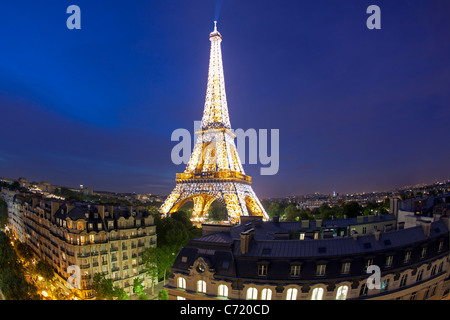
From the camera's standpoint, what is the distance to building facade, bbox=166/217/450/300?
16.0 metres

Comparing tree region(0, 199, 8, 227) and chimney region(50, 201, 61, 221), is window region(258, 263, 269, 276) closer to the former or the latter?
chimney region(50, 201, 61, 221)

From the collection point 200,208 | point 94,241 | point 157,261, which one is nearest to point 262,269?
point 157,261

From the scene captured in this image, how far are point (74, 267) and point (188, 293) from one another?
56.4ft

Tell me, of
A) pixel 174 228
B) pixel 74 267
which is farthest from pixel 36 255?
pixel 174 228

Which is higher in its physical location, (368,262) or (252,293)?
(368,262)

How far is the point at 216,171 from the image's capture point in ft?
187

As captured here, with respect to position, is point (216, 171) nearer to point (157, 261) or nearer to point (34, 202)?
point (157, 261)

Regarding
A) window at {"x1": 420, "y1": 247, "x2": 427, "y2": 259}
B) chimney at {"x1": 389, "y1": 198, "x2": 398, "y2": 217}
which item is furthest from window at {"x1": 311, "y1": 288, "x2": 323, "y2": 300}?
chimney at {"x1": 389, "y1": 198, "x2": 398, "y2": 217}

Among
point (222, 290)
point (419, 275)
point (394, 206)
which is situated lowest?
point (419, 275)

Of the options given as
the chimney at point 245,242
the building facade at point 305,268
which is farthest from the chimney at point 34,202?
the chimney at point 245,242

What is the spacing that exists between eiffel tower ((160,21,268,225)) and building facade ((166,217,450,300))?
3308cm

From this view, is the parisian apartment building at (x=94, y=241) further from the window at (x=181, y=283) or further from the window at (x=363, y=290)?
the window at (x=363, y=290)

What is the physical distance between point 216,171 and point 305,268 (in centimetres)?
4175
